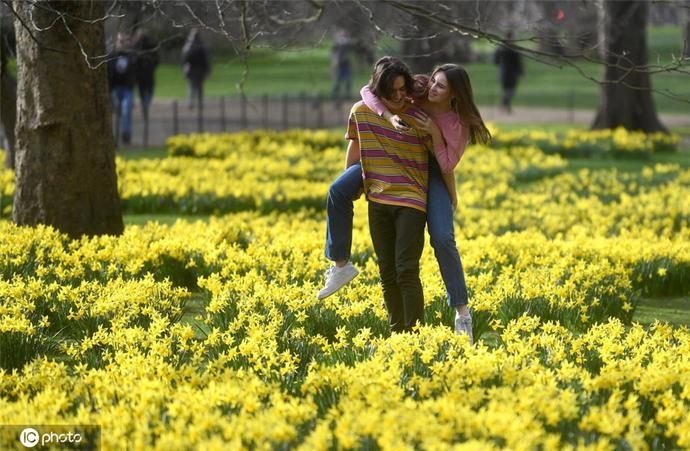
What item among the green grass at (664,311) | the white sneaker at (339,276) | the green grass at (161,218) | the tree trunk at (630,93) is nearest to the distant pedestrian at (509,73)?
the tree trunk at (630,93)

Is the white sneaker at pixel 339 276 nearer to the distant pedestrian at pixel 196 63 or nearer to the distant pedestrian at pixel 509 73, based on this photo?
the distant pedestrian at pixel 196 63

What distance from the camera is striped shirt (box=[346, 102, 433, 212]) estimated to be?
20.4 feet

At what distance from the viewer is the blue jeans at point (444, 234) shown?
623 centimetres

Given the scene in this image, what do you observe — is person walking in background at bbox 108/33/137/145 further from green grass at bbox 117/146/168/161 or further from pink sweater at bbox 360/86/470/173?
pink sweater at bbox 360/86/470/173

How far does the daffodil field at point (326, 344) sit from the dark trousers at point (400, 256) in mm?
229

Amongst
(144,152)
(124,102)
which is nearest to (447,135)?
(144,152)

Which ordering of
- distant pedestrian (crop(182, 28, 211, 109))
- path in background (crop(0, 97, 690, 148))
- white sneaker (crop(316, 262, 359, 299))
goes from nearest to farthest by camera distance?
white sneaker (crop(316, 262, 359, 299)) → path in background (crop(0, 97, 690, 148)) → distant pedestrian (crop(182, 28, 211, 109))

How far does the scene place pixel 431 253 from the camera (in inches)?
361

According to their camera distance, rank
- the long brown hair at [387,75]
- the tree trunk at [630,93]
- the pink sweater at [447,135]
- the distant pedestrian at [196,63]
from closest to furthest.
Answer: the long brown hair at [387,75]
the pink sweater at [447,135]
the tree trunk at [630,93]
the distant pedestrian at [196,63]

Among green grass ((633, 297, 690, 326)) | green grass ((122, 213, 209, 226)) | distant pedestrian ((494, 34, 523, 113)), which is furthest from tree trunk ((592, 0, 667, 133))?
green grass ((633, 297, 690, 326))

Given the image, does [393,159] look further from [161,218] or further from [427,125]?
[161,218]

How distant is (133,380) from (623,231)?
6439mm

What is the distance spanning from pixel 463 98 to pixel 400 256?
865mm

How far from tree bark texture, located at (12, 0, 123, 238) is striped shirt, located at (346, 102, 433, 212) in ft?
10.9
